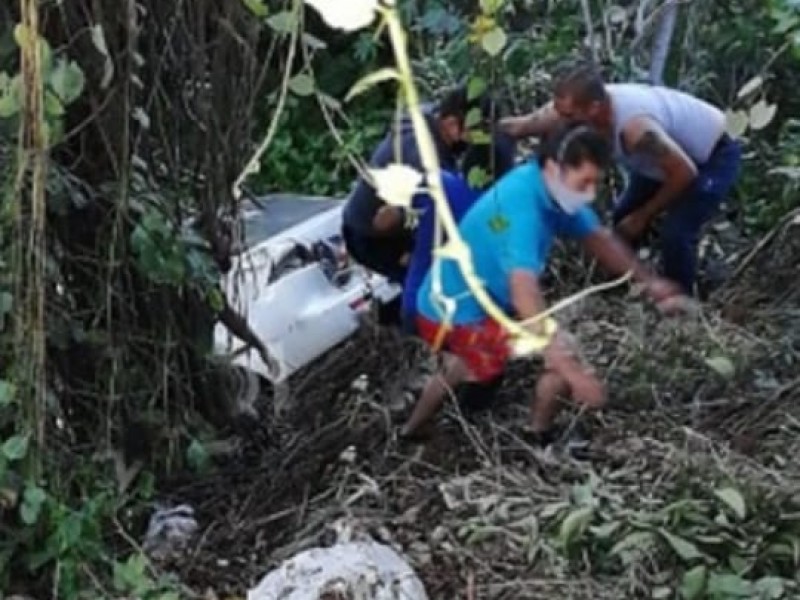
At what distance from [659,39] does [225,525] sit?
3.04 metres

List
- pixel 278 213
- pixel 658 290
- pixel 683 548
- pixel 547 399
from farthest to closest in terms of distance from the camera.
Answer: pixel 278 213, pixel 658 290, pixel 547 399, pixel 683 548

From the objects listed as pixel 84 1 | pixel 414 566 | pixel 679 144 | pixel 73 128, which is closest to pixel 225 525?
pixel 414 566

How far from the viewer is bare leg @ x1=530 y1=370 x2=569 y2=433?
537cm

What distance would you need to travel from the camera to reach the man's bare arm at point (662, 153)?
634 centimetres

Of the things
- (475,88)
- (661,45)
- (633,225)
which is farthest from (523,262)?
(661,45)

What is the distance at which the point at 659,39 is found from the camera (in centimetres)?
734

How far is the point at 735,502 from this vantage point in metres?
4.46

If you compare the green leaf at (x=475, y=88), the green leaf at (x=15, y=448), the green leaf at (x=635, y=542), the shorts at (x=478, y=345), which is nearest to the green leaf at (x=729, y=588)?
the green leaf at (x=635, y=542)

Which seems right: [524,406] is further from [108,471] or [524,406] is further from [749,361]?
[108,471]

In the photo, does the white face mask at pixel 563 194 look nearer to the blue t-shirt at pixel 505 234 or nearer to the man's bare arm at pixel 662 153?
the blue t-shirt at pixel 505 234

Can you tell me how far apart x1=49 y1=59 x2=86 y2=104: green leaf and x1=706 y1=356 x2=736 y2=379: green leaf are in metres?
2.34

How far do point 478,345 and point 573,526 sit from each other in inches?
36.1

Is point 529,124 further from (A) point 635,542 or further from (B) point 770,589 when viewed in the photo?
(B) point 770,589

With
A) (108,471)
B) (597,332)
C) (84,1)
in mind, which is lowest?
(597,332)
